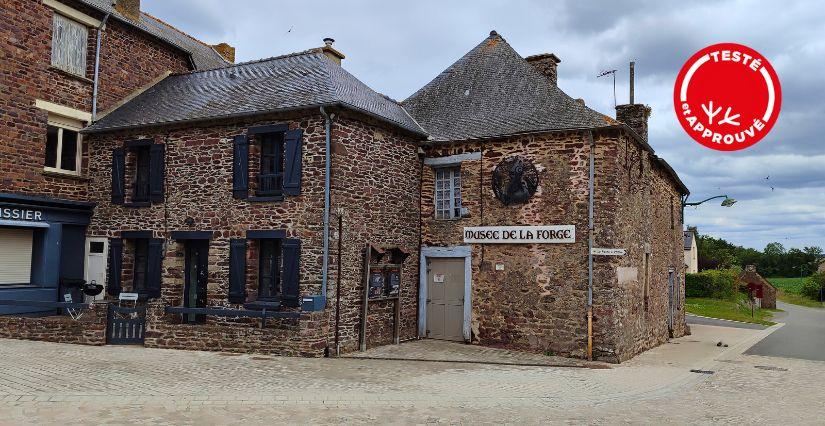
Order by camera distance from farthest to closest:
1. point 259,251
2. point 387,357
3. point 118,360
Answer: point 259,251, point 387,357, point 118,360

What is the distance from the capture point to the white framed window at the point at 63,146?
14664mm

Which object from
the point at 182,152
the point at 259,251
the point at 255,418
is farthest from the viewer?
the point at 182,152

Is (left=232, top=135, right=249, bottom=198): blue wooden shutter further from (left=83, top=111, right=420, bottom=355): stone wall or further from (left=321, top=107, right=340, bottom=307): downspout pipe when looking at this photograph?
(left=321, top=107, right=340, bottom=307): downspout pipe

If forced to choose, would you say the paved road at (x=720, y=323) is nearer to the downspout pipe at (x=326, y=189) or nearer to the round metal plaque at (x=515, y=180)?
the round metal plaque at (x=515, y=180)

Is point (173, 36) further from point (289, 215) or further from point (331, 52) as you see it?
point (289, 215)

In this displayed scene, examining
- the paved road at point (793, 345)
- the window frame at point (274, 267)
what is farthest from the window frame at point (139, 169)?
the paved road at point (793, 345)

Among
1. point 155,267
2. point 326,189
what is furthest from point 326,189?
point 155,267

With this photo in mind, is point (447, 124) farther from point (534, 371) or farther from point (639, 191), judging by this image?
point (534, 371)

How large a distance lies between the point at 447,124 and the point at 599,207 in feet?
14.0

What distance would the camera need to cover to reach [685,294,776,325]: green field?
1146 inches

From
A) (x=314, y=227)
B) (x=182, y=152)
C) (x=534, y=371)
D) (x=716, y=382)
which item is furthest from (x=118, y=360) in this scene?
(x=716, y=382)

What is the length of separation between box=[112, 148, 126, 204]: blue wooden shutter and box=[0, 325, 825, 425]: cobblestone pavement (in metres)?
3.79

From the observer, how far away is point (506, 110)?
47.3 ft

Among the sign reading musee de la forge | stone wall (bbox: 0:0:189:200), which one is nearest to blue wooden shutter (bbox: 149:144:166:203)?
stone wall (bbox: 0:0:189:200)
